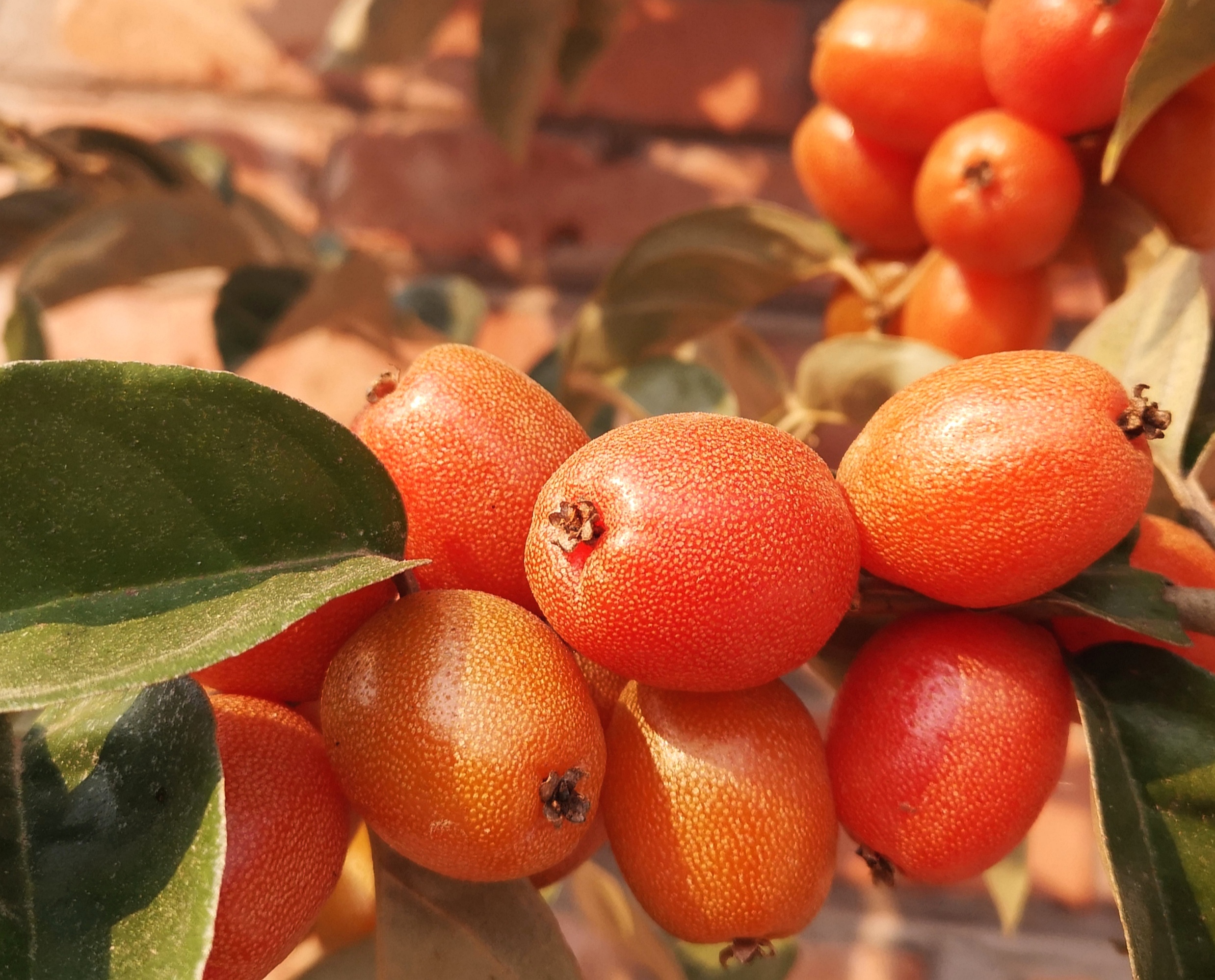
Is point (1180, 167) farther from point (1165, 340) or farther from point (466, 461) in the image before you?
point (466, 461)

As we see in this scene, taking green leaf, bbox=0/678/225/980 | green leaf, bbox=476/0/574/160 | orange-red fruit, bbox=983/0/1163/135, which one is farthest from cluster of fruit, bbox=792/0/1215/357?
green leaf, bbox=0/678/225/980

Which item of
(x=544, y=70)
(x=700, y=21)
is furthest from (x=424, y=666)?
(x=700, y=21)

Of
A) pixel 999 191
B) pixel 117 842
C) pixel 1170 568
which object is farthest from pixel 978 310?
pixel 117 842

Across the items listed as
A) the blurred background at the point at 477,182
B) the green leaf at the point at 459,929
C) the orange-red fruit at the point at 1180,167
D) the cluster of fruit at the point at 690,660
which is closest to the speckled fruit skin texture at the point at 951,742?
the cluster of fruit at the point at 690,660

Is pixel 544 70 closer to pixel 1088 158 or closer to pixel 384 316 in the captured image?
pixel 384 316

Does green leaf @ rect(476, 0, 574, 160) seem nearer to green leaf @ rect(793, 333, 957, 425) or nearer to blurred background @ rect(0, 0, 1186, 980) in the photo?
blurred background @ rect(0, 0, 1186, 980)

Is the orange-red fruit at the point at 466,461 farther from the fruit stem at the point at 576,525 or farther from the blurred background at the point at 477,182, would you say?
the blurred background at the point at 477,182
